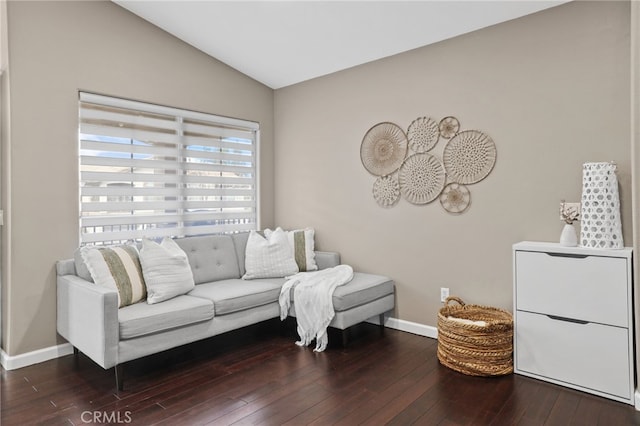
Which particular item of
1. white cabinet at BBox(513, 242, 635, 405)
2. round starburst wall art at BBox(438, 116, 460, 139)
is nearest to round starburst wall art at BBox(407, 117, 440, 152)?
round starburst wall art at BBox(438, 116, 460, 139)

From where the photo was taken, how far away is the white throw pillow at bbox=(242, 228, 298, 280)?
3750 millimetres

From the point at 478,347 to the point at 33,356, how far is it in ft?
10.3

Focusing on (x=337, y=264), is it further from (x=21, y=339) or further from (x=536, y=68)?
(x=21, y=339)

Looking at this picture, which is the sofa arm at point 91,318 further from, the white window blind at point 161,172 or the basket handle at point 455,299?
the basket handle at point 455,299

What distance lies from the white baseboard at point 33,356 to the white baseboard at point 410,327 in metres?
2.56

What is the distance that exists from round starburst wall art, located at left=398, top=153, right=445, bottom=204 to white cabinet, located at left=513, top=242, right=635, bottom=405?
887mm

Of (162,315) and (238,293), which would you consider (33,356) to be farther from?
(238,293)

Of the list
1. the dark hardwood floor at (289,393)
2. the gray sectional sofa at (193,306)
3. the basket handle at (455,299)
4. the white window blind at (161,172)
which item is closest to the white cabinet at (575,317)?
the dark hardwood floor at (289,393)

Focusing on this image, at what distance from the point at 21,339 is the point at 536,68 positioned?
13.7ft

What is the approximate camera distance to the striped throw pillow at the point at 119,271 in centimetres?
278

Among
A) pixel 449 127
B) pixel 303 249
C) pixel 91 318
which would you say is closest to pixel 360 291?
pixel 303 249

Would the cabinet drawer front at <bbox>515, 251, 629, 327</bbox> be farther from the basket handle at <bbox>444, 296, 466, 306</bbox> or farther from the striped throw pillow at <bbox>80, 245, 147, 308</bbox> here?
the striped throw pillow at <bbox>80, 245, 147, 308</bbox>

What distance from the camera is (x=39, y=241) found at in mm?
2988

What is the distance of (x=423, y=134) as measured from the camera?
3457 millimetres
